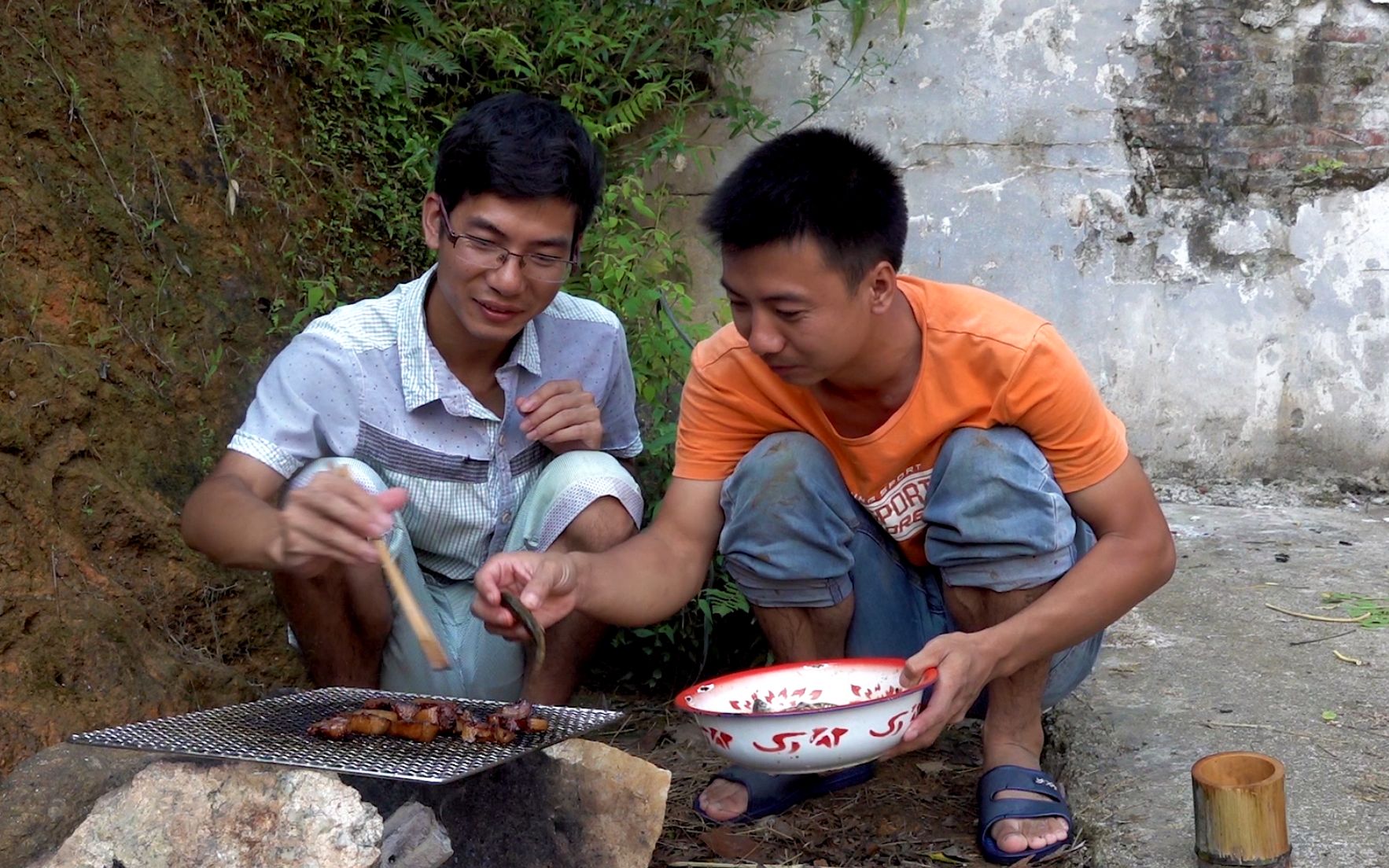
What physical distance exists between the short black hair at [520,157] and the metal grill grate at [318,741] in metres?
1.02

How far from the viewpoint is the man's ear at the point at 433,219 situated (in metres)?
2.74

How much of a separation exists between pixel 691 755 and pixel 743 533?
2.45 feet

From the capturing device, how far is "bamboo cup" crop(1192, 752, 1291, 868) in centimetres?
201

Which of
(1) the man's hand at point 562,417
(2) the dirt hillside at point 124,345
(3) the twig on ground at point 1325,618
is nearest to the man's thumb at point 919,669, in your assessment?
(1) the man's hand at point 562,417

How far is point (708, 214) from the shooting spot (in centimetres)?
243

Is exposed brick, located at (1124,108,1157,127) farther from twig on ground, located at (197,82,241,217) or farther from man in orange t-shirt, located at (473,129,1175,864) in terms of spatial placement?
twig on ground, located at (197,82,241,217)

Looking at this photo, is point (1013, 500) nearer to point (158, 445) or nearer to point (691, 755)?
point (691, 755)

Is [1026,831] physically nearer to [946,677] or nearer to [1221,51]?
[946,677]

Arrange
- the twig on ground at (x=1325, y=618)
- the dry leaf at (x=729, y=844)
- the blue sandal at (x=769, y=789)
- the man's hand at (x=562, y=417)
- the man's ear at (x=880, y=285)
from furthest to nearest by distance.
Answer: the twig on ground at (x=1325, y=618), the man's hand at (x=562, y=417), the blue sandal at (x=769, y=789), the dry leaf at (x=729, y=844), the man's ear at (x=880, y=285)

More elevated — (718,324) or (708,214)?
(708,214)

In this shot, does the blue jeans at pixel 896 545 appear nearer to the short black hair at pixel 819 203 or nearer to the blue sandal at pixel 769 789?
the blue sandal at pixel 769 789

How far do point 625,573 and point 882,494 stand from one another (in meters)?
0.50

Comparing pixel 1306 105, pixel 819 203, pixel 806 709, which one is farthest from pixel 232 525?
pixel 1306 105

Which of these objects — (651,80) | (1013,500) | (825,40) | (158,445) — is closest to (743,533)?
(1013,500)
